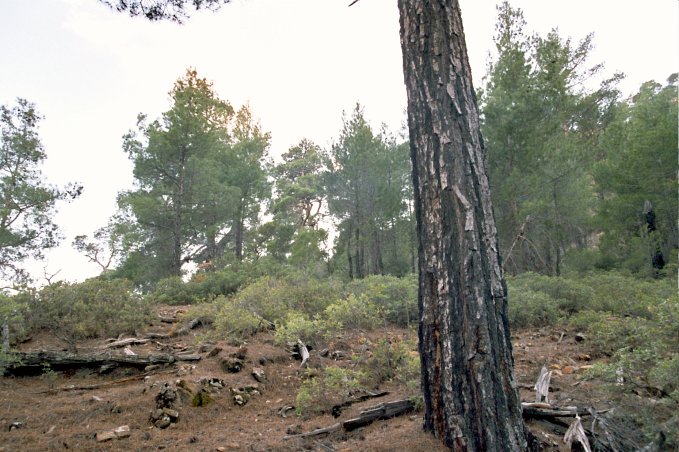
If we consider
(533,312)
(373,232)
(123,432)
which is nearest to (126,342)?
(123,432)

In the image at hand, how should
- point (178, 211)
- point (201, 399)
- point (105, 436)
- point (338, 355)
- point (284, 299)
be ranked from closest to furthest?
point (105, 436) < point (201, 399) < point (338, 355) < point (284, 299) < point (178, 211)

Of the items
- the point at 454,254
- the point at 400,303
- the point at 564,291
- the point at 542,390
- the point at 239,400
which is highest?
the point at 454,254

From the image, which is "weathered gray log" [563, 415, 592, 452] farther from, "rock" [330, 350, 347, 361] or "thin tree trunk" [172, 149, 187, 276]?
"thin tree trunk" [172, 149, 187, 276]

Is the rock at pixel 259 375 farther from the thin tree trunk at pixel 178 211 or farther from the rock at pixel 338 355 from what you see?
the thin tree trunk at pixel 178 211

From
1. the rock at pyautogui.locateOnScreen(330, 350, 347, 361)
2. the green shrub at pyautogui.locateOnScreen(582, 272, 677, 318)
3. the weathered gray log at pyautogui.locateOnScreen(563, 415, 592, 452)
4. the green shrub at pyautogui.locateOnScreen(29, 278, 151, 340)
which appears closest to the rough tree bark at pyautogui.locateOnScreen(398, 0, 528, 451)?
the weathered gray log at pyautogui.locateOnScreen(563, 415, 592, 452)

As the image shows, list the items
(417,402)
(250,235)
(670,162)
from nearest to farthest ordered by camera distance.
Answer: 1. (417,402)
2. (670,162)
3. (250,235)

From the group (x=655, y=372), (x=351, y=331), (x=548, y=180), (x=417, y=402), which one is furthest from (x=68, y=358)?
(x=548, y=180)

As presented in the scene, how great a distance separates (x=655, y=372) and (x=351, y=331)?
4.31 m

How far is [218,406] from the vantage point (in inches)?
165

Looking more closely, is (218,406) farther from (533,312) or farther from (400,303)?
(533,312)

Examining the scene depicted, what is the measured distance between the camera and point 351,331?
20.4ft

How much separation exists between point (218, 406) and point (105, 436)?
1.12 metres

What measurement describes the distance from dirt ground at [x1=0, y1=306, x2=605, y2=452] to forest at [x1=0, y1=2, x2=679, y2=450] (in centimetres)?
29

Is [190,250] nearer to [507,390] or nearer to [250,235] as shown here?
[250,235]
